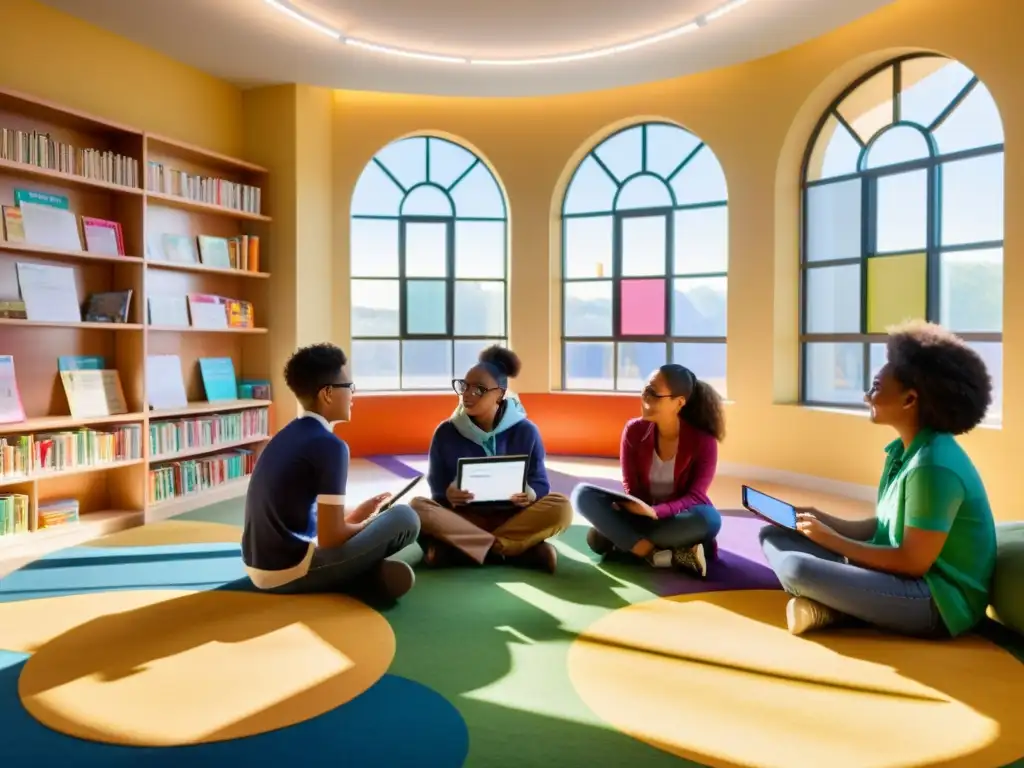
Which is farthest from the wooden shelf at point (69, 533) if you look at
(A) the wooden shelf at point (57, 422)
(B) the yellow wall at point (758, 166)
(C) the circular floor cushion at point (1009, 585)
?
(C) the circular floor cushion at point (1009, 585)

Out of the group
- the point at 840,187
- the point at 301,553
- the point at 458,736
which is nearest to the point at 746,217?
Result: the point at 840,187

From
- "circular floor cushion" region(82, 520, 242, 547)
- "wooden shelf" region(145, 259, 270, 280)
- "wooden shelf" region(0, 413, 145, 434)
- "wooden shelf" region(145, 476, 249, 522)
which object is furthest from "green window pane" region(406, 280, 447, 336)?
"circular floor cushion" region(82, 520, 242, 547)

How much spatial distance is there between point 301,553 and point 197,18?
155 inches

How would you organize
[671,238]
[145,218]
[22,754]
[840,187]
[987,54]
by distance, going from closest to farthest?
[22,754] < [987,54] < [145,218] < [840,187] < [671,238]

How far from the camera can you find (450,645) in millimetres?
2764

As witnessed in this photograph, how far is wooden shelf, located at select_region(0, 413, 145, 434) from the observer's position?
13.9 ft

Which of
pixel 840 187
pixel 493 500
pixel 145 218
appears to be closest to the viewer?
pixel 493 500

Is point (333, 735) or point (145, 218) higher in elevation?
point (145, 218)

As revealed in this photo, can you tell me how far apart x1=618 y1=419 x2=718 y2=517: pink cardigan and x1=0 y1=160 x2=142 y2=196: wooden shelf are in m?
3.64

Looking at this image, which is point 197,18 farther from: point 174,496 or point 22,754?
point 22,754

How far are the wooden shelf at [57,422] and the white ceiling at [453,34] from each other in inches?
106

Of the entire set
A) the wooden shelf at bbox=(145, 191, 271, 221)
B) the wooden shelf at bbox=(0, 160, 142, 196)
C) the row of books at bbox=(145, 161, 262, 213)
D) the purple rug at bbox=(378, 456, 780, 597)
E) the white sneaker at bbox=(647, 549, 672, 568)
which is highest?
the row of books at bbox=(145, 161, 262, 213)

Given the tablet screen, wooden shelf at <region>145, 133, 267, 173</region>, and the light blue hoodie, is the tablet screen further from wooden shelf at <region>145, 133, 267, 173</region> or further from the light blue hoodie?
wooden shelf at <region>145, 133, 267, 173</region>

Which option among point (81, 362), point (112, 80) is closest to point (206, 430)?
point (81, 362)
